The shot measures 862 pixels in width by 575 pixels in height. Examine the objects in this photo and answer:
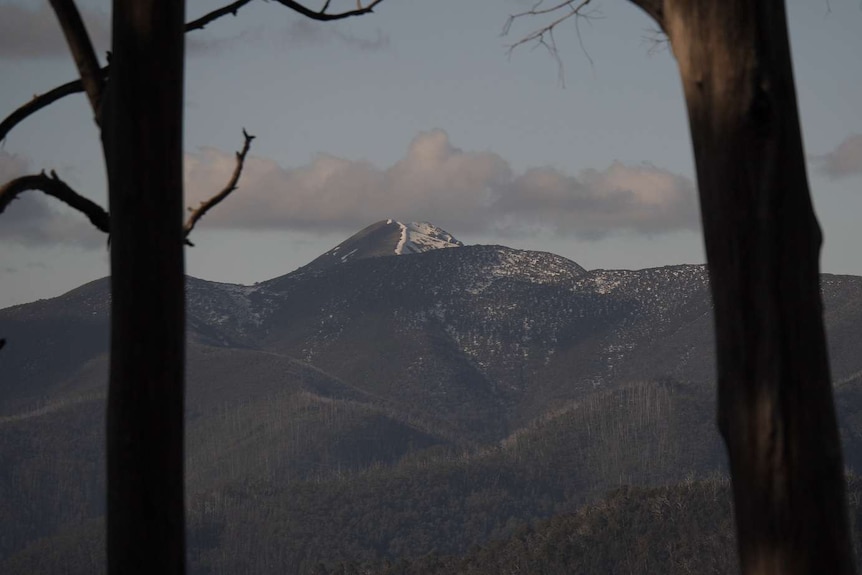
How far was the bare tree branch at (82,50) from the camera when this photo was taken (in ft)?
15.2

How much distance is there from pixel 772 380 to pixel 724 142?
670 mm

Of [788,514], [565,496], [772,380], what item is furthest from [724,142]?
[565,496]

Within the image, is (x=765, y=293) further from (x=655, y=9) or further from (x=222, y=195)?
(x=222, y=195)

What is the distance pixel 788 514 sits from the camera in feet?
10.3

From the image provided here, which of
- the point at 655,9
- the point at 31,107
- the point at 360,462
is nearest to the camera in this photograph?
the point at 655,9

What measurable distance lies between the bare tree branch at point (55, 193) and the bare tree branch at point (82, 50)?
0.34m

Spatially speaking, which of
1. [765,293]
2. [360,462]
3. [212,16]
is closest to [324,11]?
[212,16]

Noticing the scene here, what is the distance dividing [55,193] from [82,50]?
582 millimetres

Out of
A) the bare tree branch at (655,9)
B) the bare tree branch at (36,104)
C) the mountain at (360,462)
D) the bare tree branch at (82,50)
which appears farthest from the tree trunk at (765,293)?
the mountain at (360,462)

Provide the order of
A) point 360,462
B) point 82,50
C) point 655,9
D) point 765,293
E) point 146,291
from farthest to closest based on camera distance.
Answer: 1. point 360,462
2. point 82,50
3. point 146,291
4. point 655,9
5. point 765,293

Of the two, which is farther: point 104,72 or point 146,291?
point 104,72

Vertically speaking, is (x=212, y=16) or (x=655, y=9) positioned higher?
(x=212, y=16)

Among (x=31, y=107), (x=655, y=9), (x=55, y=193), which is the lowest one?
(x=55, y=193)

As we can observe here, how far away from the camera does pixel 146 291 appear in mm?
3953
